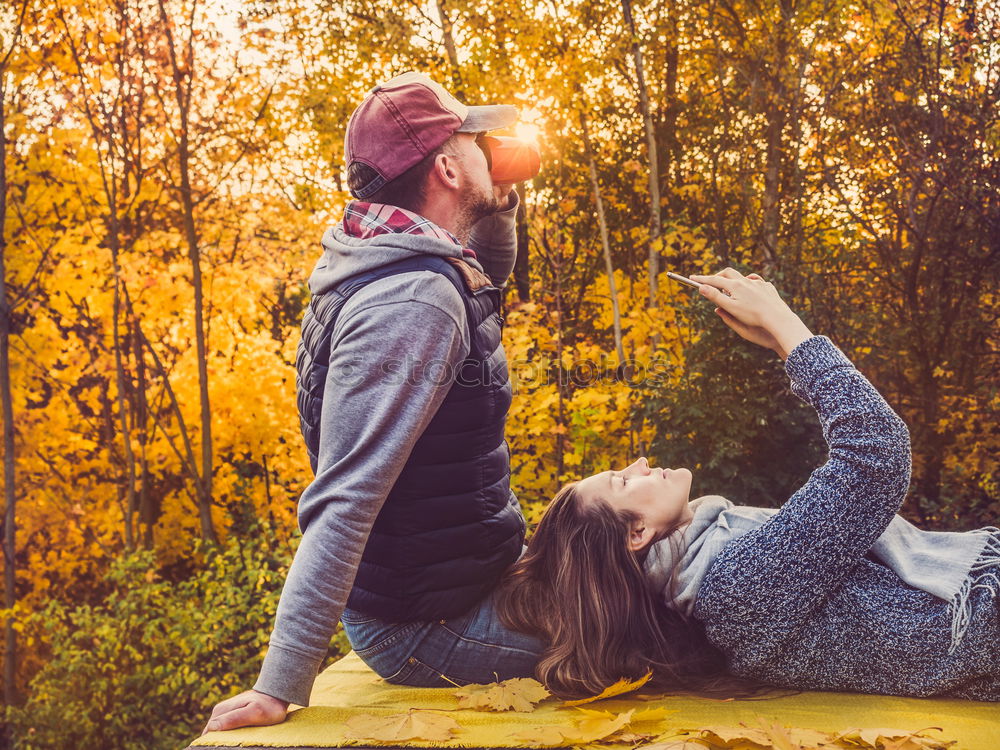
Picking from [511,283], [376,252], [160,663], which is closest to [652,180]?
[511,283]

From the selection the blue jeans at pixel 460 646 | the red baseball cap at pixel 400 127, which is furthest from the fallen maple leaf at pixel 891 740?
the red baseball cap at pixel 400 127

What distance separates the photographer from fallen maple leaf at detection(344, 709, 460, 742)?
1.59m

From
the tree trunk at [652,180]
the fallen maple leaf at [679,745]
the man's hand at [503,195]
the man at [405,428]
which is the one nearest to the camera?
the fallen maple leaf at [679,745]

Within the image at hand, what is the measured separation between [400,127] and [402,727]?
1233 mm

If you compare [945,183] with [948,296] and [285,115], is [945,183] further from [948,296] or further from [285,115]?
[285,115]

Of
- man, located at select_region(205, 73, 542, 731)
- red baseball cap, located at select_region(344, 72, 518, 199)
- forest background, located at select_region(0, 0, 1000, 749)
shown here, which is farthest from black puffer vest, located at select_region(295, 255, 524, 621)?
forest background, located at select_region(0, 0, 1000, 749)

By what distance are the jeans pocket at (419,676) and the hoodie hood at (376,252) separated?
850 mm

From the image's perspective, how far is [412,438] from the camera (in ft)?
5.38

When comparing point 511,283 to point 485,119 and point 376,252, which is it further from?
point 376,252

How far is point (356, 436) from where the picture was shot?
162cm

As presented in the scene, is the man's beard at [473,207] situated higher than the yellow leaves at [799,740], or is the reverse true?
the man's beard at [473,207]

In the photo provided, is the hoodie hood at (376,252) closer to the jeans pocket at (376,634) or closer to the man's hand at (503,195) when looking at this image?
the man's hand at (503,195)

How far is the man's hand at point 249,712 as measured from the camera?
157cm

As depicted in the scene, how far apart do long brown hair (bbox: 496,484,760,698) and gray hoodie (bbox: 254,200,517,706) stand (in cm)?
48
